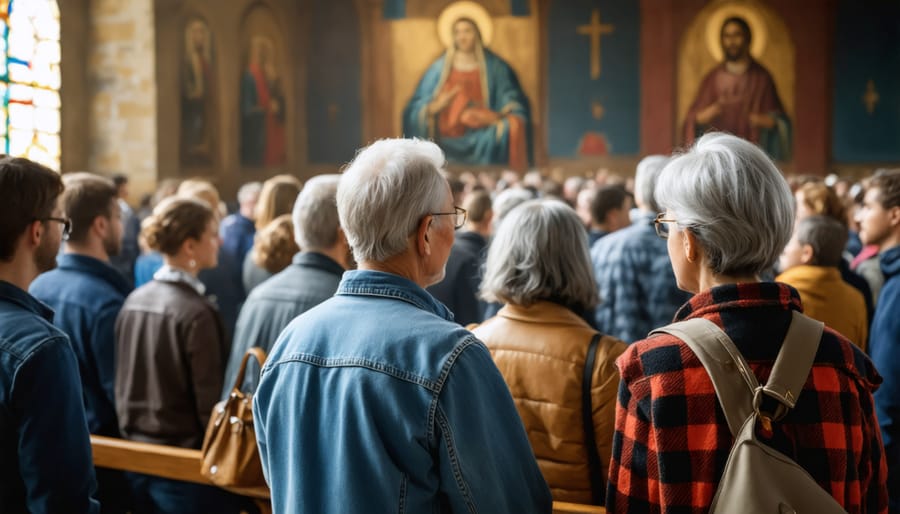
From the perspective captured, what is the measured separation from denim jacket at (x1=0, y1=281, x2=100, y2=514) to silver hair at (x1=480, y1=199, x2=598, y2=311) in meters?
1.28

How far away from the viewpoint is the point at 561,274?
311 cm

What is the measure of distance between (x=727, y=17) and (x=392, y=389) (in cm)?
1983

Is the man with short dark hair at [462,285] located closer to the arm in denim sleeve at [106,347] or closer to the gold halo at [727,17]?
the arm in denim sleeve at [106,347]

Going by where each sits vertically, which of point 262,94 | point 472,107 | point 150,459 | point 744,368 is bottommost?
point 150,459

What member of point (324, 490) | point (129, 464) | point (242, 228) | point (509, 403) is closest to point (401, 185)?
point (509, 403)

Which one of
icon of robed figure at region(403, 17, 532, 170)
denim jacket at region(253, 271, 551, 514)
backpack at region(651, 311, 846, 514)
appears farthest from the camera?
icon of robed figure at region(403, 17, 532, 170)

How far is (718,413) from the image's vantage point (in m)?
1.92

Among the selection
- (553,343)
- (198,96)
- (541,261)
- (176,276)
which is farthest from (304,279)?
(198,96)

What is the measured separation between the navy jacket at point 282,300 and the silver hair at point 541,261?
94 cm

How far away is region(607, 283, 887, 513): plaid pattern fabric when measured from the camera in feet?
6.33

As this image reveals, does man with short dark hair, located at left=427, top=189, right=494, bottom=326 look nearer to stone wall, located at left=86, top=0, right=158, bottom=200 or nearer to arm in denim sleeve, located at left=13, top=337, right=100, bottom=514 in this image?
arm in denim sleeve, located at left=13, top=337, right=100, bottom=514

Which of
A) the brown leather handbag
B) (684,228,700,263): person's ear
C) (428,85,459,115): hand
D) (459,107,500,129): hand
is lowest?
the brown leather handbag

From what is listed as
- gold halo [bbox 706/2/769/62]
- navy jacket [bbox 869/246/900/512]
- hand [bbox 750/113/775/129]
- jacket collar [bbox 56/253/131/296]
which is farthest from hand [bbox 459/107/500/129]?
navy jacket [bbox 869/246/900/512]

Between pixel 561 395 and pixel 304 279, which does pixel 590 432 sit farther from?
pixel 304 279
